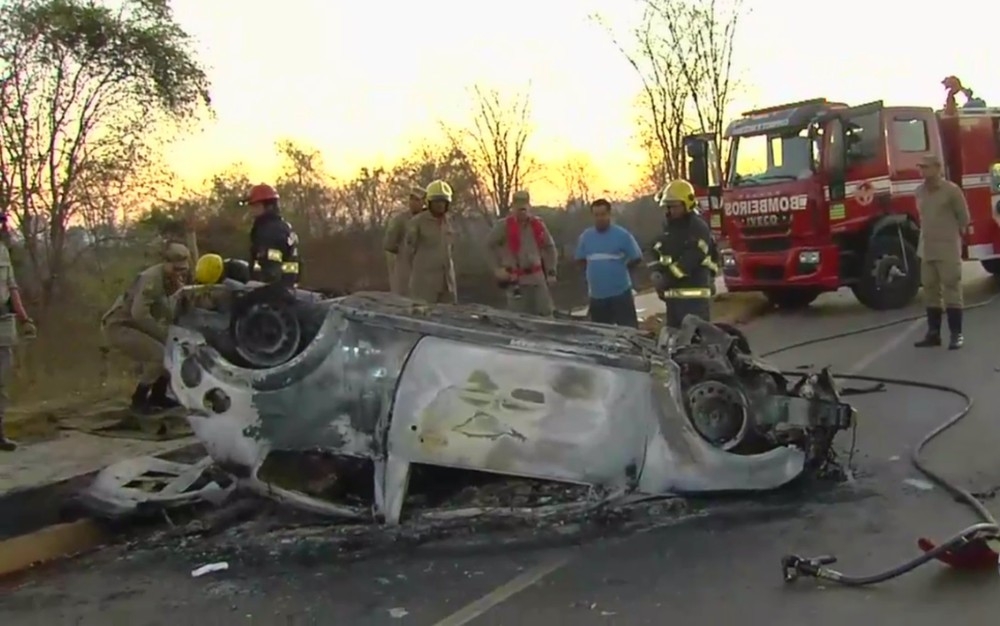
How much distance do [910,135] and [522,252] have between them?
689cm

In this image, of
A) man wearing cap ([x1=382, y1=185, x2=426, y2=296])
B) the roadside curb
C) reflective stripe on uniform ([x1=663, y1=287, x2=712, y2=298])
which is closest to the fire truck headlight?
reflective stripe on uniform ([x1=663, y1=287, x2=712, y2=298])

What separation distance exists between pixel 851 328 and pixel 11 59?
2217 centimetres

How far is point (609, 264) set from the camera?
30.7 feet

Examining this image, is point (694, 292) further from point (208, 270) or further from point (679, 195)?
point (208, 270)

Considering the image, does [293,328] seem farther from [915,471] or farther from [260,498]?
[915,471]

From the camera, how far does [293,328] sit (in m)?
5.26

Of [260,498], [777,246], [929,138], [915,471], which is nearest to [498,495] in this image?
[260,498]

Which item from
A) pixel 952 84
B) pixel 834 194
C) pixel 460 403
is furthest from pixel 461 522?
pixel 952 84

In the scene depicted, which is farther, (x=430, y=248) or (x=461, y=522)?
(x=430, y=248)

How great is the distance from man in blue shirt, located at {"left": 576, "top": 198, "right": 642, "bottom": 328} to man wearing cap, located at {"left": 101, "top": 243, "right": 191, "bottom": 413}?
10.7 feet

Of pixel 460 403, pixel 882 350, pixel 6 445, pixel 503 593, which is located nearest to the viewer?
pixel 503 593

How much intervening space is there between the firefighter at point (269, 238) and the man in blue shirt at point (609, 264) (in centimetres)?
273

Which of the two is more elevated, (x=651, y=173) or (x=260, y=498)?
(x=651, y=173)

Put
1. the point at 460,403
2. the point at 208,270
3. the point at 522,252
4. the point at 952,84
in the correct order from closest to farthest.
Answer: the point at 460,403 → the point at 208,270 → the point at 522,252 → the point at 952,84
